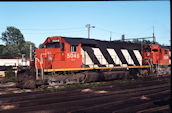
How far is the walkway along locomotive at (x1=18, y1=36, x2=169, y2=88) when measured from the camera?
12961mm

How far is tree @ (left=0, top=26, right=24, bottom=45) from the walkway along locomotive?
7064 centimetres

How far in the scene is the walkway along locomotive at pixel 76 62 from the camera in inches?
510

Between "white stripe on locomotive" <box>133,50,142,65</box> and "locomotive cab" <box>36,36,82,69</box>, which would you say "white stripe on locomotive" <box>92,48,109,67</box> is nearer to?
"locomotive cab" <box>36,36,82,69</box>

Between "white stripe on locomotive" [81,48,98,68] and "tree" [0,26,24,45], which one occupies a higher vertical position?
"tree" [0,26,24,45]

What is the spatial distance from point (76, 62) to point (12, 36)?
73376 mm

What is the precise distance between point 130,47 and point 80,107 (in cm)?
1376

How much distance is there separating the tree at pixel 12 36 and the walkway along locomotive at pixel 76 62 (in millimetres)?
70635

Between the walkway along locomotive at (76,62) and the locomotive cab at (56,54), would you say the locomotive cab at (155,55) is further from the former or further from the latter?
the locomotive cab at (56,54)

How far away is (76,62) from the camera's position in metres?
14.8

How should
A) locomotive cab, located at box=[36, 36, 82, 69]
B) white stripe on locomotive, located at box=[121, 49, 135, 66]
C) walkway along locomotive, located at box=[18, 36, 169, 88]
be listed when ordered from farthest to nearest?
white stripe on locomotive, located at box=[121, 49, 135, 66] → locomotive cab, located at box=[36, 36, 82, 69] → walkway along locomotive, located at box=[18, 36, 169, 88]

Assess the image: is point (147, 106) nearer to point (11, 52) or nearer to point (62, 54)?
point (62, 54)

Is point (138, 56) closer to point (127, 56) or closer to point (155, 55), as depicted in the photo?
point (127, 56)

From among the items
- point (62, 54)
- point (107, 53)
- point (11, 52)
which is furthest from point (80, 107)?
point (11, 52)

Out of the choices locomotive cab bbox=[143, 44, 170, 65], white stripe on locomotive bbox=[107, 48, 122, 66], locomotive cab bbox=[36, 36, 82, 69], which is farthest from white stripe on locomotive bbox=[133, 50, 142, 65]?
locomotive cab bbox=[36, 36, 82, 69]
